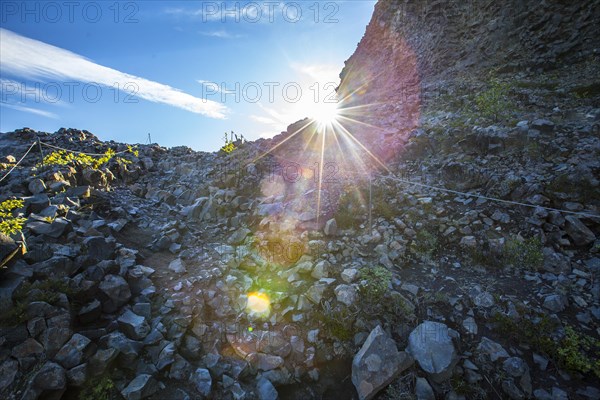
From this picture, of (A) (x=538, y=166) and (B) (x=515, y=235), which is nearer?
(B) (x=515, y=235)

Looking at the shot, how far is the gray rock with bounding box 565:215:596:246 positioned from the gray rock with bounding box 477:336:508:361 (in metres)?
3.47

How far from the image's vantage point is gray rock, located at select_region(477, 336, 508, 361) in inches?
173

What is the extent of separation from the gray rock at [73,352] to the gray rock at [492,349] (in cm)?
668

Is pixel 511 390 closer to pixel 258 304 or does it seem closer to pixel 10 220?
pixel 258 304

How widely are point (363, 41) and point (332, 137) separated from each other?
19.3m

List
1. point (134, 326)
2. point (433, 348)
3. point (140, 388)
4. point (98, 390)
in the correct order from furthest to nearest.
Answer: point (134, 326) < point (433, 348) < point (140, 388) < point (98, 390)

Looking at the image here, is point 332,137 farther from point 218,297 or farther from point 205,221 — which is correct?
point 218,297

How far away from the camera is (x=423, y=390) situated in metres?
4.17

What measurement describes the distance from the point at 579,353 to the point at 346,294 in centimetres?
378

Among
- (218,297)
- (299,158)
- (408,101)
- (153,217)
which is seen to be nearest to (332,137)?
(299,158)

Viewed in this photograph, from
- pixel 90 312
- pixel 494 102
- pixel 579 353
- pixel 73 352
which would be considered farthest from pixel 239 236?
pixel 494 102

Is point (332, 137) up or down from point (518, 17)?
down

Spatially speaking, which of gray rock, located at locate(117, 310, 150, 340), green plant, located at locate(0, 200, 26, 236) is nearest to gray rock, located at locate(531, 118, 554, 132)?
gray rock, located at locate(117, 310, 150, 340)

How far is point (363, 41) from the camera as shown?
90.3ft
